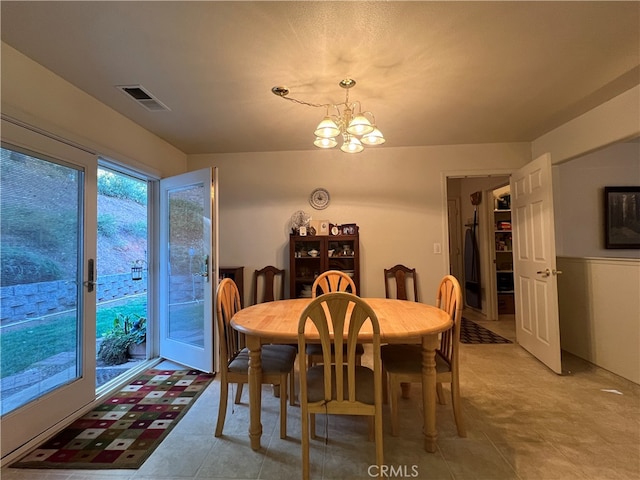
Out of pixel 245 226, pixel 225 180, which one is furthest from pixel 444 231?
pixel 225 180

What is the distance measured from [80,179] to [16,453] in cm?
172

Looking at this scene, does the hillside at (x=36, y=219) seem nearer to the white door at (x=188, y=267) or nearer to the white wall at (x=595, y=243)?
the white door at (x=188, y=267)

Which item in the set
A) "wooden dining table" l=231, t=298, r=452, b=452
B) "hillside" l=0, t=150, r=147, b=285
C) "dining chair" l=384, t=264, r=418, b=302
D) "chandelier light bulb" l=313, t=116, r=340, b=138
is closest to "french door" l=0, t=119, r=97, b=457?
"hillside" l=0, t=150, r=147, b=285

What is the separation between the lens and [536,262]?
111 inches

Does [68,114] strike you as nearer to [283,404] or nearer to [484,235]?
[283,404]

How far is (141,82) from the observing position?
6.79 ft

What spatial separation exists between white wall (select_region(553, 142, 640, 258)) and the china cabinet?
2.26 m

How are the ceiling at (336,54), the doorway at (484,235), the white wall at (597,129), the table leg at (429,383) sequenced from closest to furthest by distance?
1. the ceiling at (336,54)
2. the table leg at (429,383)
3. the white wall at (597,129)
4. the doorway at (484,235)

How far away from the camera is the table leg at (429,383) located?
160cm

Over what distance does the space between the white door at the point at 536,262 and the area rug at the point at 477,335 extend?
1.01ft

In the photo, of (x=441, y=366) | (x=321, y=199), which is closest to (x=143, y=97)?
(x=321, y=199)

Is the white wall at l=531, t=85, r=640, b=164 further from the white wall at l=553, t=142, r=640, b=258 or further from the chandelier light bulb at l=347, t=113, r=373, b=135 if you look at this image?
the chandelier light bulb at l=347, t=113, r=373, b=135

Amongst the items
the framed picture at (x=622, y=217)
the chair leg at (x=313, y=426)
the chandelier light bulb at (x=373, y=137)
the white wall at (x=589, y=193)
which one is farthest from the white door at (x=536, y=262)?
the chair leg at (x=313, y=426)

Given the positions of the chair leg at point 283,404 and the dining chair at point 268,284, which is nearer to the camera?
the chair leg at point 283,404
